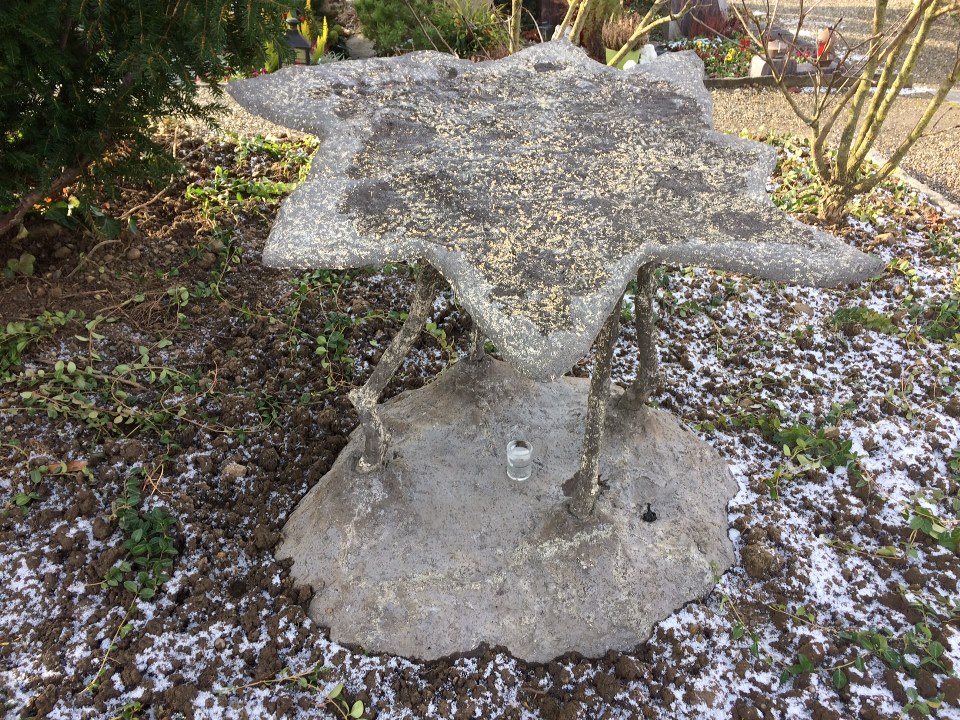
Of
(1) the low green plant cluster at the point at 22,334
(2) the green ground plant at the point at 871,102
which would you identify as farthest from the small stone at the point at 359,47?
(1) the low green plant cluster at the point at 22,334

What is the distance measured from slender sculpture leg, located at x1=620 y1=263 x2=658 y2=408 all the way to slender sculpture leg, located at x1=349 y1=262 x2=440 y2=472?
75 cm

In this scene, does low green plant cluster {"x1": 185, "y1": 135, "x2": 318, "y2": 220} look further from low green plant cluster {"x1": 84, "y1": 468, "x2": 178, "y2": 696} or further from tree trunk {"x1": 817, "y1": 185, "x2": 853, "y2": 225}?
tree trunk {"x1": 817, "y1": 185, "x2": 853, "y2": 225}

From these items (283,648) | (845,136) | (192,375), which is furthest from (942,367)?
(192,375)

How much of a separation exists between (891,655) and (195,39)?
344 cm

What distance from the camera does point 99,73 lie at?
9.86 ft

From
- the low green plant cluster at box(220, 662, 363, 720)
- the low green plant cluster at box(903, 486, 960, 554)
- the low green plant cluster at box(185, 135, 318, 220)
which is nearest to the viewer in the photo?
the low green plant cluster at box(220, 662, 363, 720)

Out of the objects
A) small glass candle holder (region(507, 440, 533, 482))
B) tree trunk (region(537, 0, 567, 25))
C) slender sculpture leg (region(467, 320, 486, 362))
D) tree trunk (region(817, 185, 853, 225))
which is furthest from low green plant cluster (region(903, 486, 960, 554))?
tree trunk (region(537, 0, 567, 25))

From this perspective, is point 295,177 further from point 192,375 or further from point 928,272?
point 928,272

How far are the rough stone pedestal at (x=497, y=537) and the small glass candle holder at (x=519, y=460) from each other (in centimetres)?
3

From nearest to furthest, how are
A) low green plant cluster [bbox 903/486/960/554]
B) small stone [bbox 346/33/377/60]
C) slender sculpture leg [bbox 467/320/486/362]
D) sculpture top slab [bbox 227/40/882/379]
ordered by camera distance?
1. sculpture top slab [bbox 227/40/882/379]
2. low green plant cluster [bbox 903/486/960/554]
3. slender sculpture leg [bbox 467/320/486/362]
4. small stone [bbox 346/33/377/60]

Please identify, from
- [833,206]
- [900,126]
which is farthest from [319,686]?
[900,126]

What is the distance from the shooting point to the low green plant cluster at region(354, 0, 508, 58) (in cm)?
673

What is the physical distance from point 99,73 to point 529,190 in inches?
87.0

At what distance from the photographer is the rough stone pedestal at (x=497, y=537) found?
238 cm
